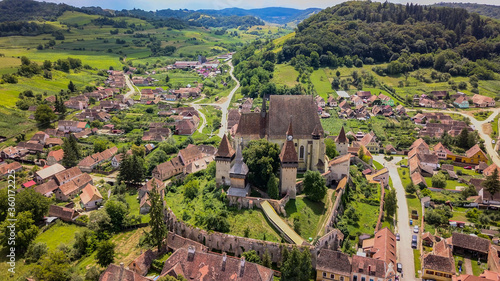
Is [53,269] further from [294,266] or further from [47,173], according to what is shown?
[47,173]

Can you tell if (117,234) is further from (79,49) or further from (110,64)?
(79,49)

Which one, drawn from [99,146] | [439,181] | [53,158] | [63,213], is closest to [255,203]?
[63,213]

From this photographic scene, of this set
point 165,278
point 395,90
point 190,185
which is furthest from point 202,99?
point 165,278

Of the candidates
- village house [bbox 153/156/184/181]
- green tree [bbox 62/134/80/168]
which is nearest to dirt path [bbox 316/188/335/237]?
village house [bbox 153/156/184/181]

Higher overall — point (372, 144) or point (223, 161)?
point (223, 161)

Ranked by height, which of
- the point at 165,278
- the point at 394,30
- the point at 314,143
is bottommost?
the point at 165,278

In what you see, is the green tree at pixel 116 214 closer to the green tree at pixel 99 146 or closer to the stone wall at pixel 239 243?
the stone wall at pixel 239 243
